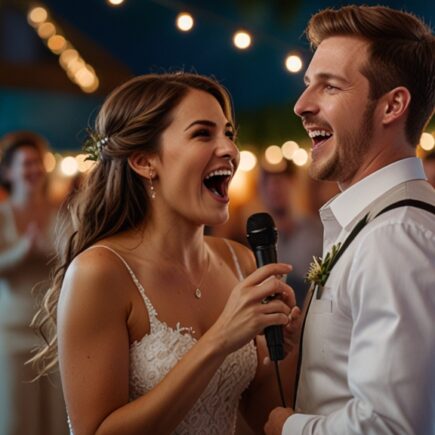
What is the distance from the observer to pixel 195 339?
2234 millimetres

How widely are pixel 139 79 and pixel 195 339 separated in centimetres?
77

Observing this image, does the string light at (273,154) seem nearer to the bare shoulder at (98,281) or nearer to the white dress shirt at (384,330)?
the bare shoulder at (98,281)

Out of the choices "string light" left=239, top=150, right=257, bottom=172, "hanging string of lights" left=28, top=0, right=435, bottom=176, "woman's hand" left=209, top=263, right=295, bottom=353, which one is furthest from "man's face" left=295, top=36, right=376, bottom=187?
"string light" left=239, top=150, right=257, bottom=172

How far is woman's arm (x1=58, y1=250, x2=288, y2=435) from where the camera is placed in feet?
6.19

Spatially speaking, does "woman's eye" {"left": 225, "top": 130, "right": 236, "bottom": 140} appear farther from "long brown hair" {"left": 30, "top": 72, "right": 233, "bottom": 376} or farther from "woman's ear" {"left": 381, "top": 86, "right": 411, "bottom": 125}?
"woman's ear" {"left": 381, "top": 86, "right": 411, "bottom": 125}

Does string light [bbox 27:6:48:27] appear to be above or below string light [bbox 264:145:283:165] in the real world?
above

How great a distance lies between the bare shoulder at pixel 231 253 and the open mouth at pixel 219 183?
1.08 ft

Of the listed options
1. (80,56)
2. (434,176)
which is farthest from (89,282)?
(80,56)

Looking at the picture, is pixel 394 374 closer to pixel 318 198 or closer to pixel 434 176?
pixel 434 176

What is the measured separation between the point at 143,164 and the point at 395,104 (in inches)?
31.3

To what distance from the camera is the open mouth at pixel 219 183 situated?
7.59 ft

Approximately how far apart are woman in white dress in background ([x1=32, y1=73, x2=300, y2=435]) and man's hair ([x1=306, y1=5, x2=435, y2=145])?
51 cm

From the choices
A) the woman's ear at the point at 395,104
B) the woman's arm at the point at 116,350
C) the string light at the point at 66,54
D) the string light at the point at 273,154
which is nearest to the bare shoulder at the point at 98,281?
the woman's arm at the point at 116,350

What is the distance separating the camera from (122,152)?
2326 mm
